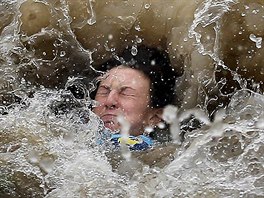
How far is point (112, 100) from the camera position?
255 cm

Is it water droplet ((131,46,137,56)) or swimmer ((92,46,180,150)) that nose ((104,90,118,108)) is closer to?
swimmer ((92,46,180,150))

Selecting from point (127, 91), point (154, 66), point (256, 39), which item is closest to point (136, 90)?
point (127, 91)

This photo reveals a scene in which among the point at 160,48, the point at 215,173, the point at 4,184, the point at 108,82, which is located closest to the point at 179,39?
the point at 160,48

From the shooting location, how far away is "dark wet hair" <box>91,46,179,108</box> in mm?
2682

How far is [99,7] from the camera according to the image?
2582mm

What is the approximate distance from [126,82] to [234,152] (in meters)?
0.82

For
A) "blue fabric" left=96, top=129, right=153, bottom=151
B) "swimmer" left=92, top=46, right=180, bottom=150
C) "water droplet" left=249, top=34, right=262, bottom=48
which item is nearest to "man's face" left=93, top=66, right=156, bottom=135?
"swimmer" left=92, top=46, right=180, bottom=150

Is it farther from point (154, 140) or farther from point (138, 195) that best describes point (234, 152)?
point (154, 140)

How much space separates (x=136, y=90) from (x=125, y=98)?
0.08 m

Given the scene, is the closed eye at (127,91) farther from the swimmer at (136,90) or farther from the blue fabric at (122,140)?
the blue fabric at (122,140)

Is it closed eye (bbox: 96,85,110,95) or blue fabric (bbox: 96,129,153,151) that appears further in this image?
closed eye (bbox: 96,85,110,95)

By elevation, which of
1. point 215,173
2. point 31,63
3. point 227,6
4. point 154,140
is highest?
point 227,6

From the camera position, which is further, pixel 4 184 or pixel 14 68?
A: pixel 14 68

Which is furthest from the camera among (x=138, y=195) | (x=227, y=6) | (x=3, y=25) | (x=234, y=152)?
(x=3, y=25)
